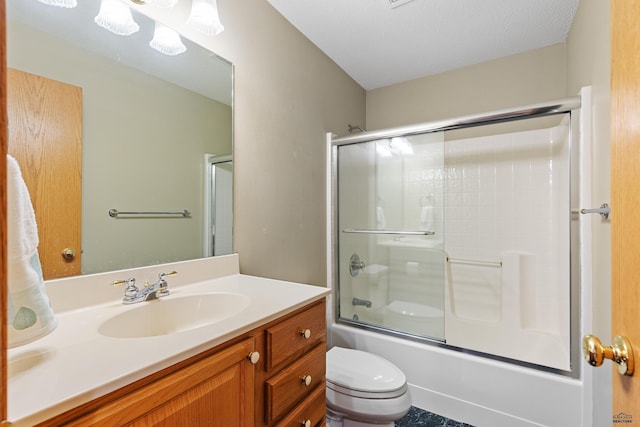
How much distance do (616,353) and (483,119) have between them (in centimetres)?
139

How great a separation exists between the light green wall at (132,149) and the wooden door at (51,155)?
25mm

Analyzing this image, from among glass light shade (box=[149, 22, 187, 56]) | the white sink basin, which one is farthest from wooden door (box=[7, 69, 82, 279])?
glass light shade (box=[149, 22, 187, 56])

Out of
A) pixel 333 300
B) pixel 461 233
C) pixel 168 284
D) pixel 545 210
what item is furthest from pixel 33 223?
pixel 545 210

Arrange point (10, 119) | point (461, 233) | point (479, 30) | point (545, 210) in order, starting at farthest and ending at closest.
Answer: point (461, 233) < point (545, 210) < point (479, 30) < point (10, 119)

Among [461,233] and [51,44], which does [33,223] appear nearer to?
[51,44]

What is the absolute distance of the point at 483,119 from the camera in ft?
5.22

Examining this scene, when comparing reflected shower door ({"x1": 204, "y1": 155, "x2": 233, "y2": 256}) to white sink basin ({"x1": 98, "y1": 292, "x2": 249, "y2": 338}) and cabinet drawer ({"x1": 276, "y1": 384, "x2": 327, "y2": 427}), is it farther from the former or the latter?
cabinet drawer ({"x1": 276, "y1": 384, "x2": 327, "y2": 427})

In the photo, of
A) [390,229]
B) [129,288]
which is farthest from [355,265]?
[129,288]

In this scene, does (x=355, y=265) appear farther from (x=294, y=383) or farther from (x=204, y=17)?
(x=204, y=17)

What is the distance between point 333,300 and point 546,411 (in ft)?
4.27

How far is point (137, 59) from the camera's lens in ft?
3.45

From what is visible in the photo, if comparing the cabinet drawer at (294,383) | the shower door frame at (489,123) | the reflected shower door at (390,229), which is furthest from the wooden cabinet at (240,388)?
the reflected shower door at (390,229)

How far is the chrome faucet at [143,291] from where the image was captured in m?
0.94

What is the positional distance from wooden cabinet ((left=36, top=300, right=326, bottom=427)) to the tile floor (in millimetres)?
874
